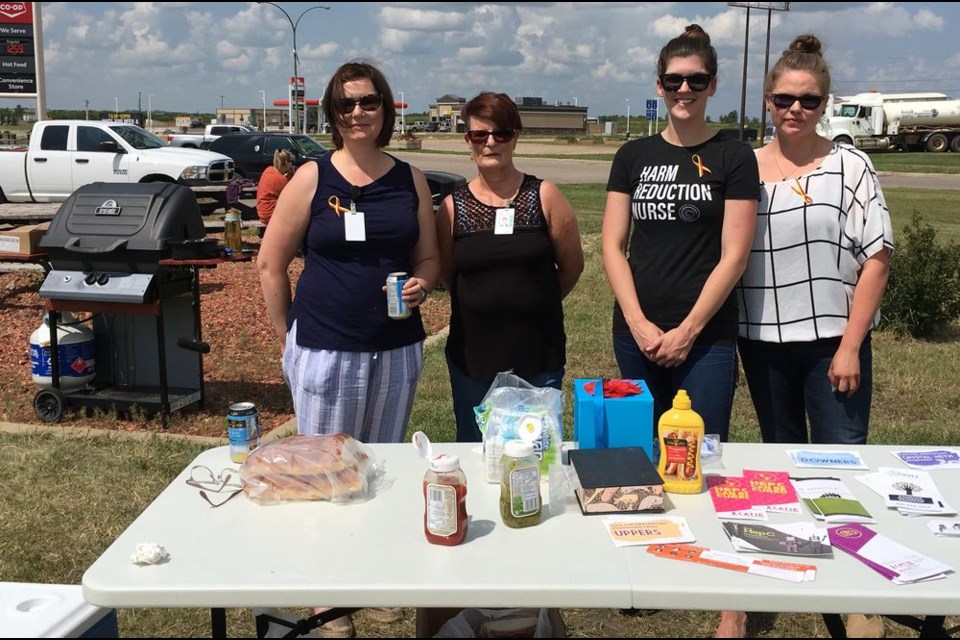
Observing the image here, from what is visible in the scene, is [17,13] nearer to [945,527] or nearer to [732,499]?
[732,499]

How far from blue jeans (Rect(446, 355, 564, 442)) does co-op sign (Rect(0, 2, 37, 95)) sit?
12814 millimetres

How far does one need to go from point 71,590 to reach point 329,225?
1290mm

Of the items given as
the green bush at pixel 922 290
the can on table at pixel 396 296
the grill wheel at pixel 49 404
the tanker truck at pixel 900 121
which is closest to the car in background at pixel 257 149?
the green bush at pixel 922 290

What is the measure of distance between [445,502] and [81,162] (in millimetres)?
14114

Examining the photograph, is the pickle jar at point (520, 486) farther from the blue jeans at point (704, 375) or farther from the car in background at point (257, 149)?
the car in background at point (257, 149)

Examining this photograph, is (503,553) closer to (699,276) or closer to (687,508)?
(687,508)

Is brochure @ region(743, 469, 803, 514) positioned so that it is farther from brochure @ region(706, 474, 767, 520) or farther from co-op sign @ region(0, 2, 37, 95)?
co-op sign @ region(0, 2, 37, 95)

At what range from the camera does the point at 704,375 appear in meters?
2.79

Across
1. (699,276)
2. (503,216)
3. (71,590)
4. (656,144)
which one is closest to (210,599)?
Result: (71,590)

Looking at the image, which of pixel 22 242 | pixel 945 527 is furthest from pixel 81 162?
pixel 945 527

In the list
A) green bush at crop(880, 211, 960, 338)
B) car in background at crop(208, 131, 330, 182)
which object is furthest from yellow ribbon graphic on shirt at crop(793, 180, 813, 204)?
car in background at crop(208, 131, 330, 182)

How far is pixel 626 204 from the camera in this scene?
9.40ft

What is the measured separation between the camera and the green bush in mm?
7129

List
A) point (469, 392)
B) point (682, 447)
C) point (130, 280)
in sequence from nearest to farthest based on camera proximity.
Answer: point (682, 447)
point (469, 392)
point (130, 280)
